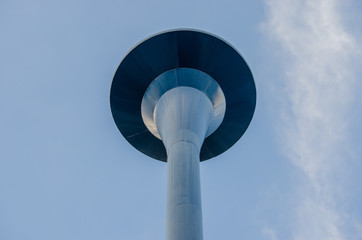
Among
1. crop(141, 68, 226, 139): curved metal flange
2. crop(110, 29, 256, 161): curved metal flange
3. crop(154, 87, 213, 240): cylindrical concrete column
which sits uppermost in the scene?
crop(110, 29, 256, 161): curved metal flange

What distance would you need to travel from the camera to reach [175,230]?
557 inches

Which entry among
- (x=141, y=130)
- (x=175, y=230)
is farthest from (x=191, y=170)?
(x=141, y=130)

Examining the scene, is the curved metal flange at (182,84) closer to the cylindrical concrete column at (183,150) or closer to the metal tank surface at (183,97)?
the metal tank surface at (183,97)

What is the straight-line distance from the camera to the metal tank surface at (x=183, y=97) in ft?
58.9

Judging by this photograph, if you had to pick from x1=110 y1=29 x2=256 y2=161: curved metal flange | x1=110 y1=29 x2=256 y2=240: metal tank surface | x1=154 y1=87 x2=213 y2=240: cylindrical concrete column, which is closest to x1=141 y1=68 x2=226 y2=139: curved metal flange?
x1=110 y1=29 x2=256 y2=240: metal tank surface

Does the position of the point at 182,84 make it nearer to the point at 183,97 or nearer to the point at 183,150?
the point at 183,97

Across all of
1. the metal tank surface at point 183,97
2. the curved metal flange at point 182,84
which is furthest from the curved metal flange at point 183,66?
the curved metal flange at point 182,84

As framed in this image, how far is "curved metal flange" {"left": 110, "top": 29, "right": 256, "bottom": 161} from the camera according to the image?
2105cm

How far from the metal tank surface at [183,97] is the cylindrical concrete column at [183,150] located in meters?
0.05

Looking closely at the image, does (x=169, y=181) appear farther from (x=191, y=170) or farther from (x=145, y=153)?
(x=145, y=153)

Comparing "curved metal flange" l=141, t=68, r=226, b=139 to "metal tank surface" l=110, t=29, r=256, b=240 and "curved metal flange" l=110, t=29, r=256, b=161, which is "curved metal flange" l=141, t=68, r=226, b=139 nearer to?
"metal tank surface" l=110, t=29, r=256, b=240

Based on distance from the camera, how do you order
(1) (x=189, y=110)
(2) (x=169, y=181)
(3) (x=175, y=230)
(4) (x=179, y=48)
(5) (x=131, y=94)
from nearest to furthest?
(3) (x=175, y=230) < (2) (x=169, y=181) < (1) (x=189, y=110) < (4) (x=179, y=48) < (5) (x=131, y=94)

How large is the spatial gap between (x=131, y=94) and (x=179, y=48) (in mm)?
4147

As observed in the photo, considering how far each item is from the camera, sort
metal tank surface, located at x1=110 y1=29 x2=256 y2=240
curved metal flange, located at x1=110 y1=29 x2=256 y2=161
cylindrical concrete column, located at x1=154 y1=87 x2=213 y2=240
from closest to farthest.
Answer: cylindrical concrete column, located at x1=154 y1=87 x2=213 y2=240, metal tank surface, located at x1=110 y1=29 x2=256 y2=240, curved metal flange, located at x1=110 y1=29 x2=256 y2=161
